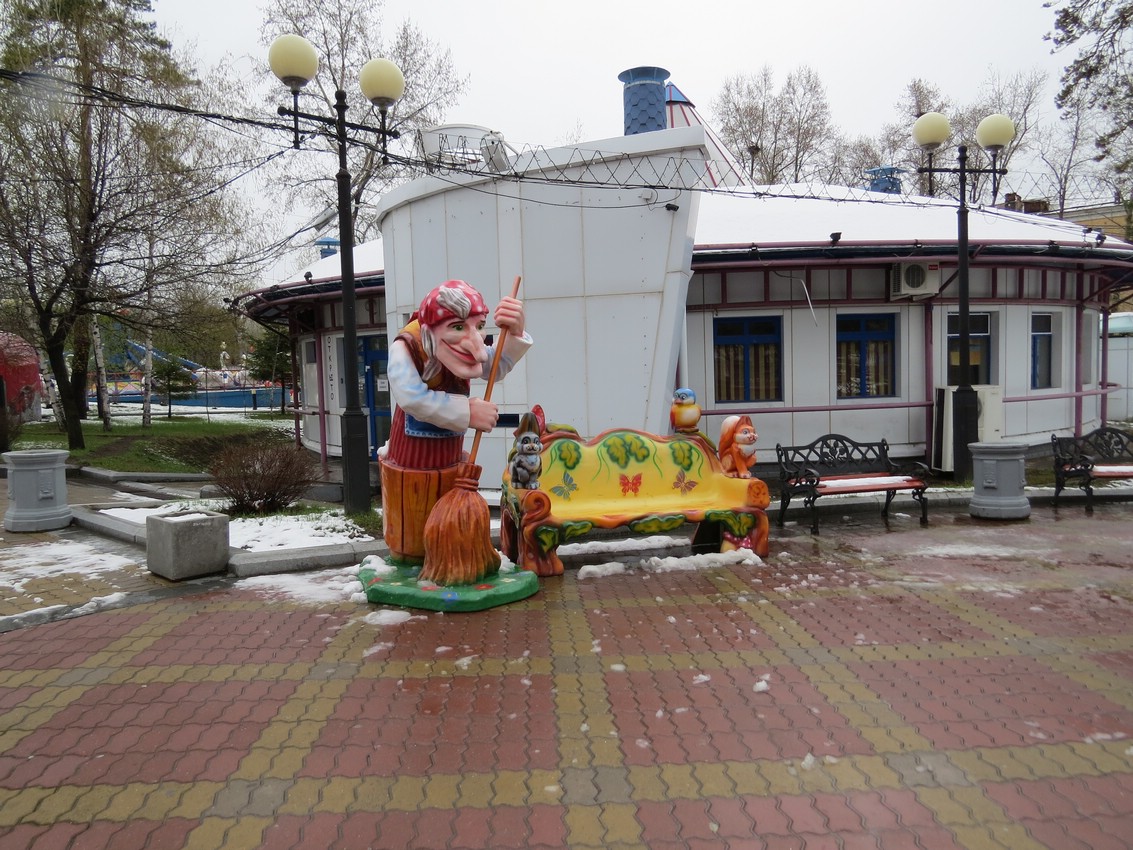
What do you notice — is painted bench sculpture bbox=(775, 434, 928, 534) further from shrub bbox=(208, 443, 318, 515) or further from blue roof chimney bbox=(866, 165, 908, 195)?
blue roof chimney bbox=(866, 165, 908, 195)

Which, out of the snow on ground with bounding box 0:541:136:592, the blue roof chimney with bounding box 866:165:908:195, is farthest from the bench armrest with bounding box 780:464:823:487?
the blue roof chimney with bounding box 866:165:908:195

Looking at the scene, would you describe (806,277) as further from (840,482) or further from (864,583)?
(864,583)

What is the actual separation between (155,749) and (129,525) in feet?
17.5

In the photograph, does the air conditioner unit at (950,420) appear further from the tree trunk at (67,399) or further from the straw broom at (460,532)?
the tree trunk at (67,399)

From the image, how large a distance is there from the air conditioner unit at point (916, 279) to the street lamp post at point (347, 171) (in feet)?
24.9

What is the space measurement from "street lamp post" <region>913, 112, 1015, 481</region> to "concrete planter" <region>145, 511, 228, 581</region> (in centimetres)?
887

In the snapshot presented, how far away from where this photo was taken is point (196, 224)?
665 inches

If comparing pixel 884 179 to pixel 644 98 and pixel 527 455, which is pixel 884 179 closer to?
pixel 644 98

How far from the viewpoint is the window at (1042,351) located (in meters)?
13.3

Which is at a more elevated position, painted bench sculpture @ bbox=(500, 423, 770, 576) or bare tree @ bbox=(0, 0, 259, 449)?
bare tree @ bbox=(0, 0, 259, 449)

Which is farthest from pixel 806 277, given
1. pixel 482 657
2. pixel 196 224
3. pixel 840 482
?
pixel 196 224

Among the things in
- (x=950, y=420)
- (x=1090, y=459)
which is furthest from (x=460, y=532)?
(x=950, y=420)

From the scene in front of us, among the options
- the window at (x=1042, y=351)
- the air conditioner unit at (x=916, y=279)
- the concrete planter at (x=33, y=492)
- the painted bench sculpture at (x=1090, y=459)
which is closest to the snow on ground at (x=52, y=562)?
the concrete planter at (x=33, y=492)

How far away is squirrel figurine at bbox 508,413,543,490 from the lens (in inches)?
249
